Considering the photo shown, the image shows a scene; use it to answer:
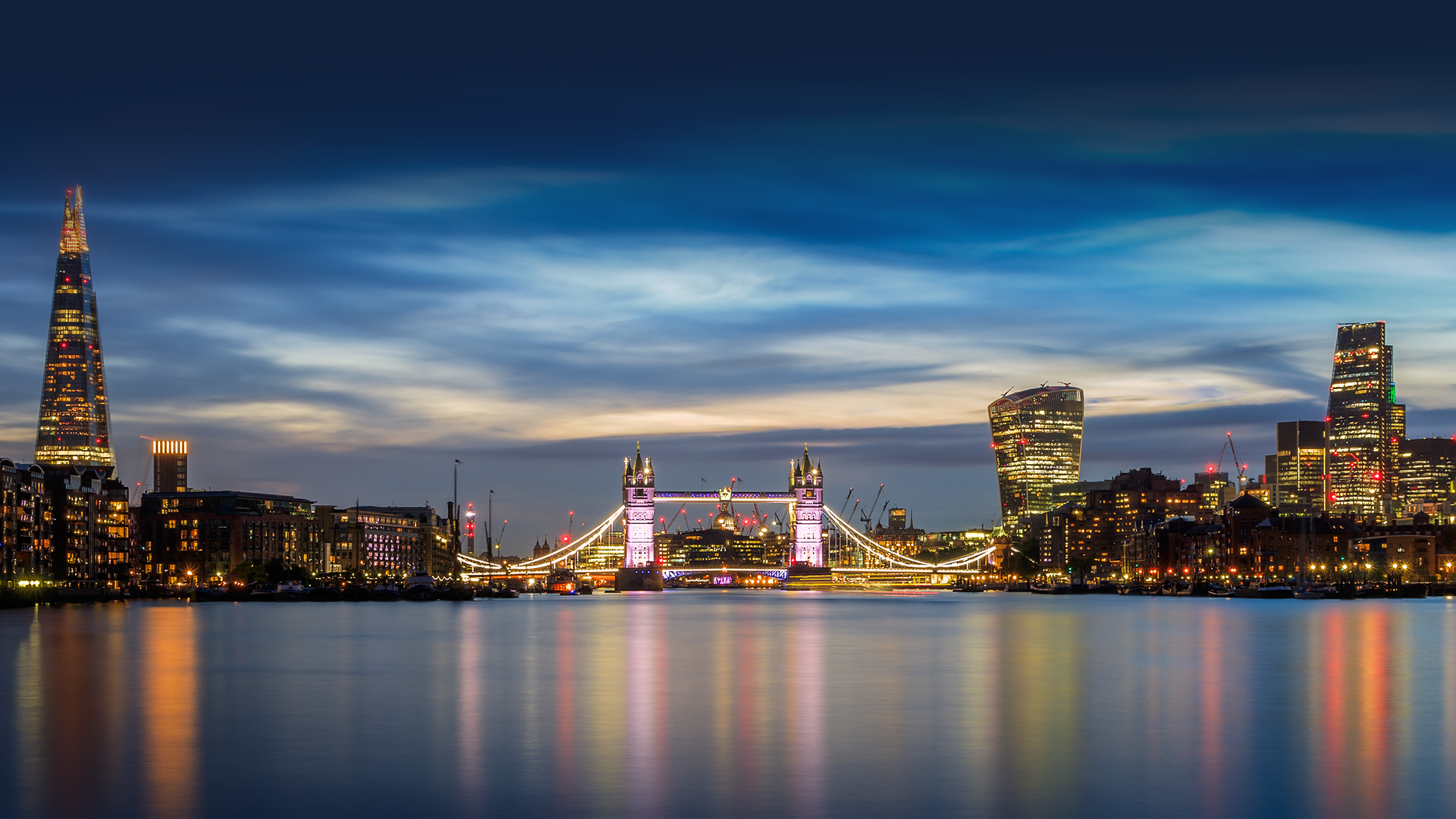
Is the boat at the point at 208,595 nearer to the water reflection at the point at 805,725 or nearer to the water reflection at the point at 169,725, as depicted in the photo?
the water reflection at the point at 169,725

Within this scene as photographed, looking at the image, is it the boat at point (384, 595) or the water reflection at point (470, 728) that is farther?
the boat at point (384, 595)

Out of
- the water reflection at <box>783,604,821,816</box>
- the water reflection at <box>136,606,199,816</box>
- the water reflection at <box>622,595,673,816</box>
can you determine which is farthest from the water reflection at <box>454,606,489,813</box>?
the water reflection at <box>783,604,821,816</box>

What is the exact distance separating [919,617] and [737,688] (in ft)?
207

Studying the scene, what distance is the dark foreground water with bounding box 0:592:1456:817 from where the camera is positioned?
2308 centimetres

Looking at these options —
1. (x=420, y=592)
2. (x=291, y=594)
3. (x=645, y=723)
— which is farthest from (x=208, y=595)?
(x=645, y=723)

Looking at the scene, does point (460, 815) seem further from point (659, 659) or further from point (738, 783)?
point (659, 659)

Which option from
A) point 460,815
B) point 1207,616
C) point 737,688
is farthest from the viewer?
point 1207,616

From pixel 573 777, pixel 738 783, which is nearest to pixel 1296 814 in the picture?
pixel 738 783

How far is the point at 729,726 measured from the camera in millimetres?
31984

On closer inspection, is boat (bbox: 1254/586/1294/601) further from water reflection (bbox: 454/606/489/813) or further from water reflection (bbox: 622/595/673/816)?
water reflection (bbox: 454/606/489/813)

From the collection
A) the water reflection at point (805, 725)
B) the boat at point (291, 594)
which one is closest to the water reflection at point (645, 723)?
the water reflection at point (805, 725)

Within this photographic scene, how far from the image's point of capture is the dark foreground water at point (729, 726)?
2308 centimetres

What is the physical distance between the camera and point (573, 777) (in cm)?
2500

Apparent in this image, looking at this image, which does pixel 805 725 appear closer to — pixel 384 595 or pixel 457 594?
pixel 457 594
